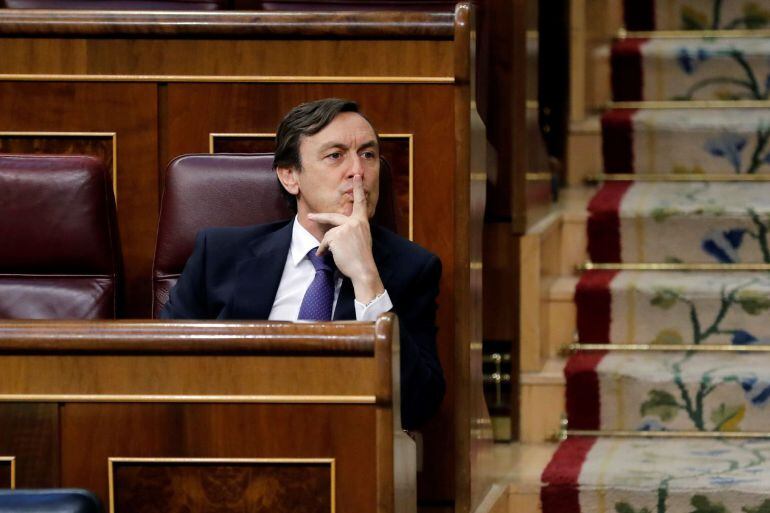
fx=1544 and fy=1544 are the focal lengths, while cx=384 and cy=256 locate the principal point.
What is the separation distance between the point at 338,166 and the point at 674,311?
601 mm

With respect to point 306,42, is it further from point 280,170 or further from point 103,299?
point 103,299

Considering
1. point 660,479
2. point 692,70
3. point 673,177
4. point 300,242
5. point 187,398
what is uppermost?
point 692,70

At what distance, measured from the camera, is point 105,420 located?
0.94 m

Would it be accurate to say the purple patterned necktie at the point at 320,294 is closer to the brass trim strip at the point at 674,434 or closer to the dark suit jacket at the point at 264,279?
the dark suit jacket at the point at 264,279

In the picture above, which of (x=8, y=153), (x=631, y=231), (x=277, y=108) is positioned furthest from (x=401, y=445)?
(x=631, y=231)

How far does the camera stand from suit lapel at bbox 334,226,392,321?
1.19m

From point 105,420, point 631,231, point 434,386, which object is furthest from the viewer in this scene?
point 631,231

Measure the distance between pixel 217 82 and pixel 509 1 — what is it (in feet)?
1.36

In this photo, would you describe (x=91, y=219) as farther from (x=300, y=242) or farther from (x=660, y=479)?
(x=660, y=479)

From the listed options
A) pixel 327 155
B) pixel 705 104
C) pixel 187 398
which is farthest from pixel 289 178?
pixel 705 104

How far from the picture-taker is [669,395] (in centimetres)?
159

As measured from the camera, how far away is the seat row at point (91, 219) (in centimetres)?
124

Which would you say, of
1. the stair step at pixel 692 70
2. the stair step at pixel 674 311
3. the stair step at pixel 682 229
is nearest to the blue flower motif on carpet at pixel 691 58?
the stair step at pixel 692 70

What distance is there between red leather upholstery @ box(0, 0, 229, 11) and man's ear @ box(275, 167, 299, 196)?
1.73 feet
